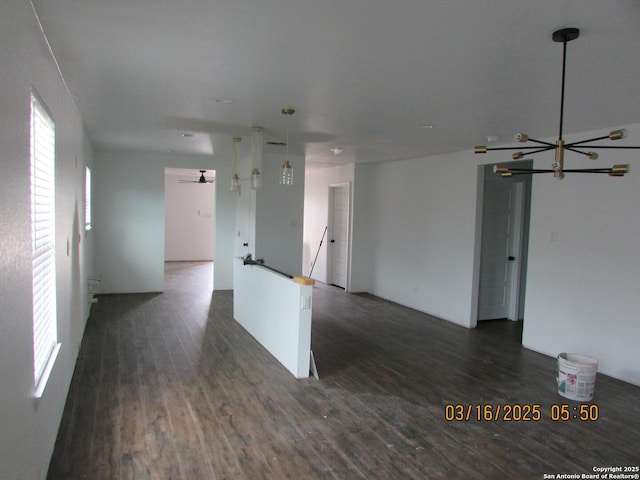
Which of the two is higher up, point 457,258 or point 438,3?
point 438,3

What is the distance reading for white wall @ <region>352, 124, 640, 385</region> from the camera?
418 cm

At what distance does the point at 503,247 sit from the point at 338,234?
10.9 ft

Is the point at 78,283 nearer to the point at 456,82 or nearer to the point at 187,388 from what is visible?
the point at 187,388

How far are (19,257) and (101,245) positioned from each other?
6.07 meters

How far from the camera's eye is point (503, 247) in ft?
21.4

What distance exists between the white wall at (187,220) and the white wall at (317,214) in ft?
11.9

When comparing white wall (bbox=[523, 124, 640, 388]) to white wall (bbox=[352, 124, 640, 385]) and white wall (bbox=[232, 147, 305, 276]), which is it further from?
white wall (bbox=[232, 147, 305, 276])

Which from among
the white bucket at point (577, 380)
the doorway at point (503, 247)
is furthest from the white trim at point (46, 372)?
the doorway at point (503, 247)

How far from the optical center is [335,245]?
8.99 metres

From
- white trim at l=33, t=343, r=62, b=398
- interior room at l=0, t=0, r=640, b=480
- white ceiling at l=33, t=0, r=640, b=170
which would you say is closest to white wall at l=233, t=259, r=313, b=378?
interior room at l=0, t=0, r=640, b=480

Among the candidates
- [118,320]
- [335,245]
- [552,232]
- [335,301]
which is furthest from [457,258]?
[118,320]

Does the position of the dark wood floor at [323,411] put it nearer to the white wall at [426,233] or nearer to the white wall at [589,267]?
the white wall at [589,267]

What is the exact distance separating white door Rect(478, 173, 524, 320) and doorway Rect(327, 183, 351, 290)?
2.74 metres

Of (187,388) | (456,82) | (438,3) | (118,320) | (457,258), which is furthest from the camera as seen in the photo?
(457,258)
